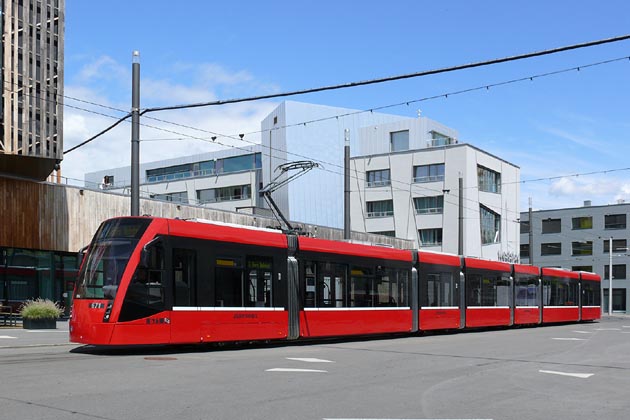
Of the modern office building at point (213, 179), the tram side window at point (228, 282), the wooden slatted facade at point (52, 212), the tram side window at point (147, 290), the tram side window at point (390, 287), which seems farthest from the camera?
the modern office building at point (213, 179)

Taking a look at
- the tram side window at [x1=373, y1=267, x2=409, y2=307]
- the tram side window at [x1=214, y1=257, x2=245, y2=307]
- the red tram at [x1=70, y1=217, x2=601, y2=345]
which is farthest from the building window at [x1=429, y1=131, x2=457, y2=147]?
the tram side window at [x1=214, y1=257, x2=245, y2=307]

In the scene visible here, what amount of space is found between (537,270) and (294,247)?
19975 mm

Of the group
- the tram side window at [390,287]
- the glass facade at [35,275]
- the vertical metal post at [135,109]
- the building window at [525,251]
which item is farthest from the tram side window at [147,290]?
the building window at [525,251]

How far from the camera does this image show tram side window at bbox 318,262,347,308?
20734 mm

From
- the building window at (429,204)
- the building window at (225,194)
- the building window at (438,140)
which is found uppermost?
the building window at (438,140)

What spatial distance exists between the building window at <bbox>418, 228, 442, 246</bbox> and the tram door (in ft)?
172

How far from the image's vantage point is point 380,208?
71312mm

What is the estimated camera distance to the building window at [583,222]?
92625 millimetres

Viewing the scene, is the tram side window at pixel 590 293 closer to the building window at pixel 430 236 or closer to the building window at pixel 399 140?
the building window at pixel 430 236

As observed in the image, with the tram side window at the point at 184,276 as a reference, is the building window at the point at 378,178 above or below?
above

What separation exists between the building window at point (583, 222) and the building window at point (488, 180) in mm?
26265

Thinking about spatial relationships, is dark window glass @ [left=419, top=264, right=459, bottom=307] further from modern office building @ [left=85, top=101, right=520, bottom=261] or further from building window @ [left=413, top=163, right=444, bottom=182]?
building window @ [left=413, top=163, right=444, bottom=182]

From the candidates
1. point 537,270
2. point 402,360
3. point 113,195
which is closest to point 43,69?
point 113,195

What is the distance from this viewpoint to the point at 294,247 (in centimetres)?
1998
